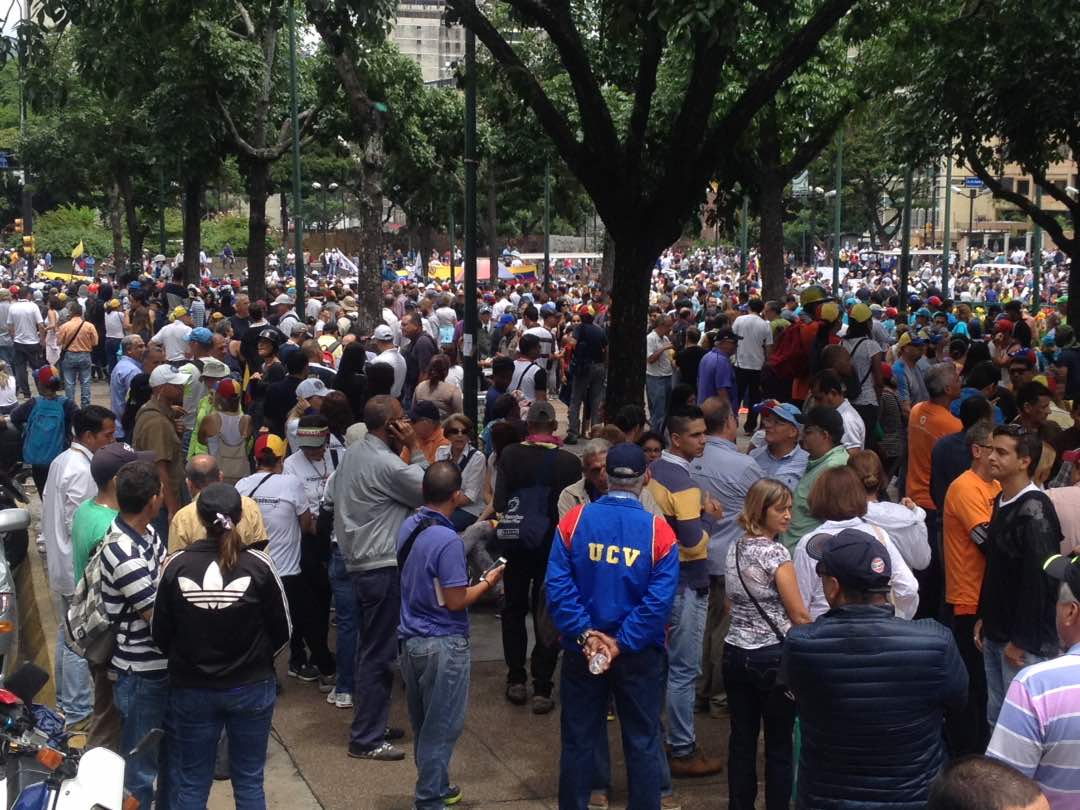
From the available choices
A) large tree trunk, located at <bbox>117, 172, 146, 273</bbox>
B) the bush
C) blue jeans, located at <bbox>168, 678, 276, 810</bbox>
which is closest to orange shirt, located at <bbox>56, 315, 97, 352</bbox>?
blue jeans, located at <bbox>168, 678, 276, 810</bbox>

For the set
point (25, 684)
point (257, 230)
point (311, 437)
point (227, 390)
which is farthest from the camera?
point (257, 230)

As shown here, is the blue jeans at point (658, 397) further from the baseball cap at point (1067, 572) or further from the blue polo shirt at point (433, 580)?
the baseball cap at point (1067, 572)

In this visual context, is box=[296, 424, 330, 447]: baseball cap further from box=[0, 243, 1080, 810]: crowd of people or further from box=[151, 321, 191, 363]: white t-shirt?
box=[151, 321, 191, 363]: white t-shirt

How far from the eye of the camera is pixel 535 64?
1287 inches

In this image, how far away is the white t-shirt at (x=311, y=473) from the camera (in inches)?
333

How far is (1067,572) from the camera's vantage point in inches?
161

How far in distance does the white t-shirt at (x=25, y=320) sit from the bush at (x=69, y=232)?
168 ft

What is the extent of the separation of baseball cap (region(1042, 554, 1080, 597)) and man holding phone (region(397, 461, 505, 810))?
2.87 meters

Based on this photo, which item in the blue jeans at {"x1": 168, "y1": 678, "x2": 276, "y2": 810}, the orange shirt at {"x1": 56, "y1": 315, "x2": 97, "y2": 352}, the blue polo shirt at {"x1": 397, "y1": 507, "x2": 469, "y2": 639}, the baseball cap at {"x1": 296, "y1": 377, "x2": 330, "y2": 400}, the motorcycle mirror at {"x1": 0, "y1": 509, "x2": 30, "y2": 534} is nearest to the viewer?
the blue jeans at {"x1": 168, "y1": 678, "x2": 276, "y2": 810}

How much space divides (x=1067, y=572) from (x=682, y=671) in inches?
130

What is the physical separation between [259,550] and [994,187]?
21.5 m

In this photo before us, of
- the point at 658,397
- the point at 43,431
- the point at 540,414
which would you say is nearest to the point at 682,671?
the point at 540,414

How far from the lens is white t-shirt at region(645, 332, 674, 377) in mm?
16125

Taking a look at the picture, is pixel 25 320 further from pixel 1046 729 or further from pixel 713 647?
pixel 1046 729
